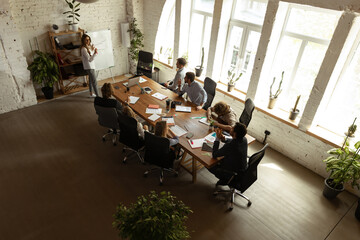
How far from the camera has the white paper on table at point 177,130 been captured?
416 cm

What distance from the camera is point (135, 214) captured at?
2029 mm

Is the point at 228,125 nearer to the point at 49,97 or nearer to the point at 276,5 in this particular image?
the point at 276,5

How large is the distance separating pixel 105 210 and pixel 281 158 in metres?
3.59

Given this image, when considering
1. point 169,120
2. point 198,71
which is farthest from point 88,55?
point 169,120

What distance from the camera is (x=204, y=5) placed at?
256 inches

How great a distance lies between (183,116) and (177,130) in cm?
50

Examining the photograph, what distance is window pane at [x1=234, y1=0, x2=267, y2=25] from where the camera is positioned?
5341mm

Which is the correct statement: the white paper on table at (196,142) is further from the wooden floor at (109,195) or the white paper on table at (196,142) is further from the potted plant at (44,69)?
the potted plant at (44,69)

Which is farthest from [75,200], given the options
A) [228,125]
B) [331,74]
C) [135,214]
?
[331,74]

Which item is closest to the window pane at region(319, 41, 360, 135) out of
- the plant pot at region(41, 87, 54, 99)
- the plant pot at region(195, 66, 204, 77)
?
the plant pot at region(195, 66, 204, 77)

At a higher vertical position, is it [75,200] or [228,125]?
[228,125]

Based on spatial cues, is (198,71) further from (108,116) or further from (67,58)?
(67,58)

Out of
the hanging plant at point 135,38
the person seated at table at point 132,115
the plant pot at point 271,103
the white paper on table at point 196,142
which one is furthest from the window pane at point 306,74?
the hanging plant at point 135,38

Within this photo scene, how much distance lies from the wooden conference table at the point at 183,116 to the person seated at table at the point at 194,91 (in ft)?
0.45
